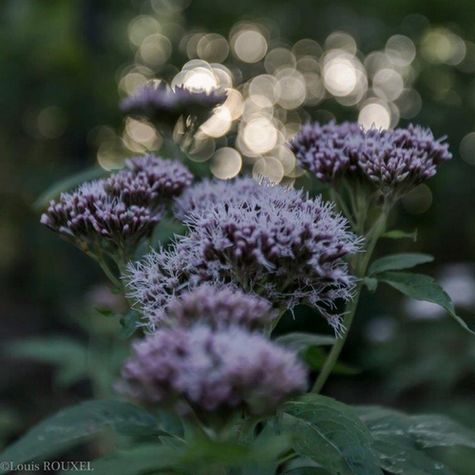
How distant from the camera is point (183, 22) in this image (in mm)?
10750

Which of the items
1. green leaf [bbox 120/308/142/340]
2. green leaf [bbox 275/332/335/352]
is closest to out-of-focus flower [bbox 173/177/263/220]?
green leaf [bbox 120/308/142/340]

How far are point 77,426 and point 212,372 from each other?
0.44m

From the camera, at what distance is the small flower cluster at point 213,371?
1.30 metres

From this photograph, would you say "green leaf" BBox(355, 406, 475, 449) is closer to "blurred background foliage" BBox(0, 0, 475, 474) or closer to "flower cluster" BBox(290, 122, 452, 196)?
"flower cluster" BBox(290, 122, 452, 196)

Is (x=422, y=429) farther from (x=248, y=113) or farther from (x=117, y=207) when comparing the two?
(x=248, y=113)

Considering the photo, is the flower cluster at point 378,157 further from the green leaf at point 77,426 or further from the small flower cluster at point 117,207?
the green leaf at point 77,426

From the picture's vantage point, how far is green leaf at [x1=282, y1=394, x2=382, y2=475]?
158 centimetres

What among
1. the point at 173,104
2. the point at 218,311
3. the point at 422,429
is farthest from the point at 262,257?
the point at 173,104

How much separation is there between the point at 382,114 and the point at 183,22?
3283 mm

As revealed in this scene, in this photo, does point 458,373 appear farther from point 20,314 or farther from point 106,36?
point 106,36

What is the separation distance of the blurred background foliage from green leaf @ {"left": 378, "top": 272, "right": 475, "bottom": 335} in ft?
9.32

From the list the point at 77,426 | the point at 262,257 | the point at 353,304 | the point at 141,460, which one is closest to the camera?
the point at 141,460

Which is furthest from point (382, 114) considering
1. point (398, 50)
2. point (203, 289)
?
point (203, 289)

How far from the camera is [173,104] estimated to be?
257 cm
